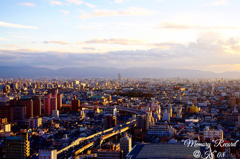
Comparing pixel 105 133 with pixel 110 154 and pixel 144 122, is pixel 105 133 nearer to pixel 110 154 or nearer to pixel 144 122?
pixel 144 122

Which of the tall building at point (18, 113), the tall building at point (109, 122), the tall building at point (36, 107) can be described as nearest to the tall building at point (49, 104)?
the tall building at point (36, 107)

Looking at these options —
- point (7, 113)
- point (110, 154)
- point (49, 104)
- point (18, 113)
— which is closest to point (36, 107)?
point (49, 104)

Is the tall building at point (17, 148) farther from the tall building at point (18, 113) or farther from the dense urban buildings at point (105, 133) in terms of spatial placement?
the tall building at point (18, 113)

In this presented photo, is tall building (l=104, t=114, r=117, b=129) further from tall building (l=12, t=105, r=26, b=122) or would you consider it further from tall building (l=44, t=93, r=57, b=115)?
tall building (l=44, t=93, r=57, b=115)

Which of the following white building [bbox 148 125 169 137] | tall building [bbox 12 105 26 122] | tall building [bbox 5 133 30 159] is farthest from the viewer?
tall building [bbox 12 105 26 122]

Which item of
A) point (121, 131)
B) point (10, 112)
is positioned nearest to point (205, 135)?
point (121, 131)

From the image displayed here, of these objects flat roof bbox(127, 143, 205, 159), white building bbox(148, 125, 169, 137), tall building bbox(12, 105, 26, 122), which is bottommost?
white building bbox(148, 125, 169, 137)

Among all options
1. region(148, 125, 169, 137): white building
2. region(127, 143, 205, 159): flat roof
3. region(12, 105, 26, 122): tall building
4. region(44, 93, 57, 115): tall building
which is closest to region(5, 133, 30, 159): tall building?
region(127, 143, 205, 159): flat roof

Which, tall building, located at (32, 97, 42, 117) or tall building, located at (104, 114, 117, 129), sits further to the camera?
tall building, located at (32, 97, 42, 117)

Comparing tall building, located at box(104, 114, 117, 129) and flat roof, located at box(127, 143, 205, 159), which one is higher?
flat roof, located at box(127, 143, 205, 159)

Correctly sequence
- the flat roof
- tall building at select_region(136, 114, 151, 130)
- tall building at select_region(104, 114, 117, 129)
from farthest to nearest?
tall building at select_region(104, 114, 117, 129) < tall building at select_region(136, 114, 151, 130) < the flat roof

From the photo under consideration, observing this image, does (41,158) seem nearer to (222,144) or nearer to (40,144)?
(40,144)
